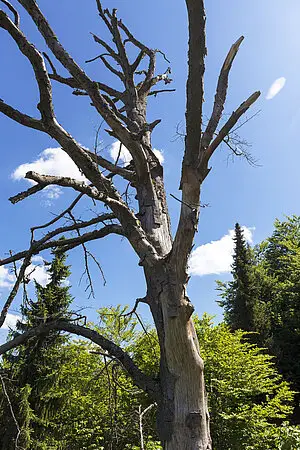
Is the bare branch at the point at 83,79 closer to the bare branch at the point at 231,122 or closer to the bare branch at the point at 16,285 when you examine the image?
the bare branch at the point at 231,122

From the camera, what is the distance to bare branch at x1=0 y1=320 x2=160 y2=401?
7.55 feet

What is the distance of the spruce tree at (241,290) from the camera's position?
1794cm

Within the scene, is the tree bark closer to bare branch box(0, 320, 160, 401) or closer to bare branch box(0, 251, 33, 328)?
bare branch box(0, 320, 160, 401)

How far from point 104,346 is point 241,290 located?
17.0 metres

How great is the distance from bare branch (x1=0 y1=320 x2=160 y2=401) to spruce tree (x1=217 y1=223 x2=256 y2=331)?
16.2 meters

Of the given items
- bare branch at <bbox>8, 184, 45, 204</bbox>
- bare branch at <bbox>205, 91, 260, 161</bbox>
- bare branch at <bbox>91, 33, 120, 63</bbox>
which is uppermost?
bare branch at <bbox>91, 33, 120, 63</bbox>

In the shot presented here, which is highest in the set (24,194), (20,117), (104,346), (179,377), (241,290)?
(241,290)

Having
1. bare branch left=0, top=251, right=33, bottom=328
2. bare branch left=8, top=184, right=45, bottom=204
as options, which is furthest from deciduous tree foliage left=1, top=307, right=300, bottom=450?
bare branch left=8, top=184, right=45, bottom=204

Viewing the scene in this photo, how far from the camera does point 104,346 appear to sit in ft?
8.48

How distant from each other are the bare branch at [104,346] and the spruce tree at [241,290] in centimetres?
1620

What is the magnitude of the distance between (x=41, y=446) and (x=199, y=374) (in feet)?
25.6

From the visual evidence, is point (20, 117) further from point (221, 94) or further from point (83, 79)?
point (221, 94)

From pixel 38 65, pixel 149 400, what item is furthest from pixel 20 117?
pixel 149 400

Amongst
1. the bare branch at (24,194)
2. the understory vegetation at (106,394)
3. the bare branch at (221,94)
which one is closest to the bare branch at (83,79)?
the bare branch at (221,94)
